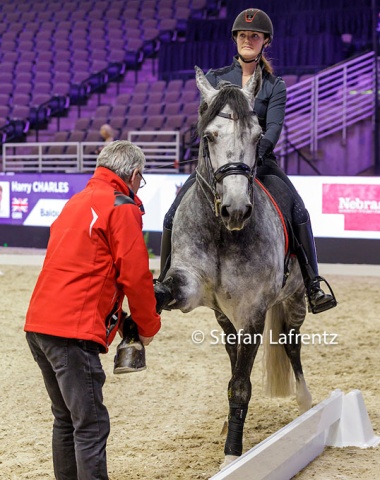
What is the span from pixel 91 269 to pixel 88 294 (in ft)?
0.34

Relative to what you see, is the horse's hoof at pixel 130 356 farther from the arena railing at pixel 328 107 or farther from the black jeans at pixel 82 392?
the arena railing at pixel 328 107

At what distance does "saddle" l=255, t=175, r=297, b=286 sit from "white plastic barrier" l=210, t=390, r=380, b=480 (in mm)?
830

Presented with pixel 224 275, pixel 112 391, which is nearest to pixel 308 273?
pixel 224 275

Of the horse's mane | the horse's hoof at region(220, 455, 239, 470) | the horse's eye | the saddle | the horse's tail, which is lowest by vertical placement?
the horse's hoof at region(220, 455, 239, 470)

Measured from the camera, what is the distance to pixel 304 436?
169 inches

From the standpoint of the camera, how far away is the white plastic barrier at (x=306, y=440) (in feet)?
11.9

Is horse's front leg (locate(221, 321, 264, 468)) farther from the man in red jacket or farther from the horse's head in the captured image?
the man in red jacket

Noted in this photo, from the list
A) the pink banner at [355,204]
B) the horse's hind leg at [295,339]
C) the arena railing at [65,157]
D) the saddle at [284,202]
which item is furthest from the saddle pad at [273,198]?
the arena railing at [65,157]

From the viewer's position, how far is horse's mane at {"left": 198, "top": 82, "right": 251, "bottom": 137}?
392cm

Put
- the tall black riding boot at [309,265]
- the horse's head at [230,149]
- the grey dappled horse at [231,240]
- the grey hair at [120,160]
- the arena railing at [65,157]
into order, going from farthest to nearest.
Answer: the arena railing at [65,157], the tall black riding boot at [309,265], the grey dappled horse at [231,240], the horse's head at [230,149], the grey hair at [120,160]

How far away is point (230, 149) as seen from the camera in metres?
3.88

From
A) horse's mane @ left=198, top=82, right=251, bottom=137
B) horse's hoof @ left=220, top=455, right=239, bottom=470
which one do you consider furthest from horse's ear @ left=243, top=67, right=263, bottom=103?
horse's hoof @ left=220, top=455, right=239, bottom=470

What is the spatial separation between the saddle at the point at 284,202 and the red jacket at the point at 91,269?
161 centimetres

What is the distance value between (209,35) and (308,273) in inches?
607
